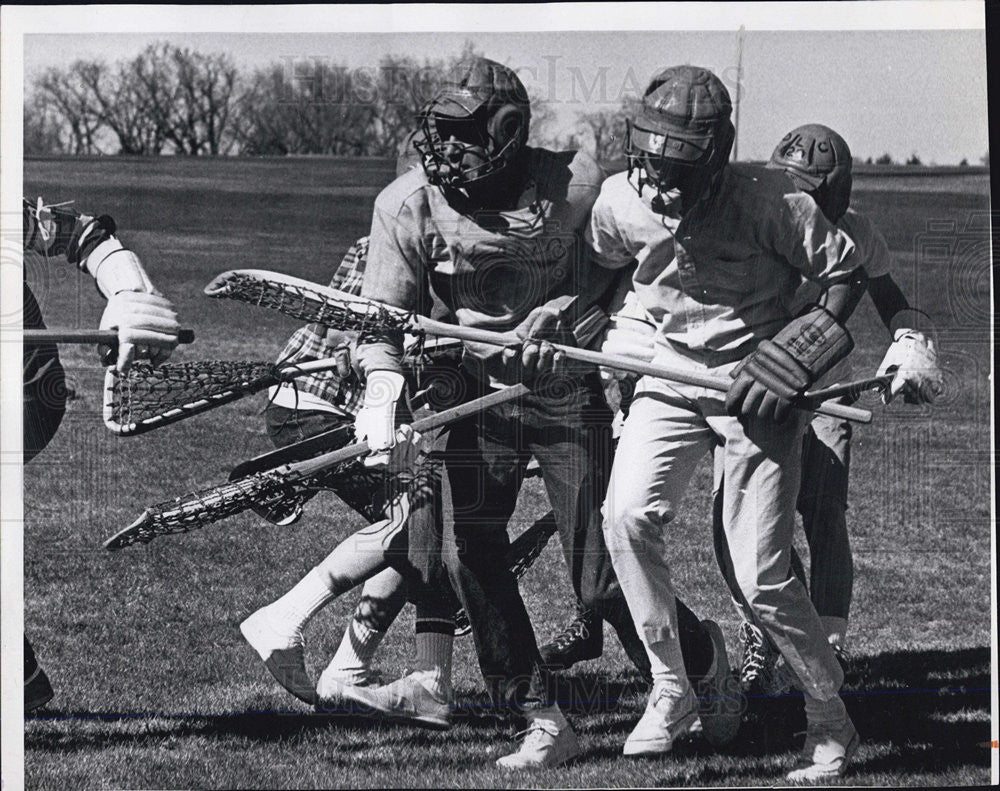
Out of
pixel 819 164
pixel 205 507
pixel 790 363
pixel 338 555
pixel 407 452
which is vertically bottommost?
pixel 338 555

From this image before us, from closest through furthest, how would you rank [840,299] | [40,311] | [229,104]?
Answer: [840,299] → [40,311] → [229,104]

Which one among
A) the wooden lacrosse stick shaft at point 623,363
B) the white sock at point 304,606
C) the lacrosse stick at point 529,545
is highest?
the wooden lacrosse stick shaft at point 623,363

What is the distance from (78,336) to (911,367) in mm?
2661

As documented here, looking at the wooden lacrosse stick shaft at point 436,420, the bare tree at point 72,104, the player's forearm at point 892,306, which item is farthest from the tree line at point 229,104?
the player's forearm at point 892,306

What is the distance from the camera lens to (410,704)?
5.17 m

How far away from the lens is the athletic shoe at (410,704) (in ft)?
17.0

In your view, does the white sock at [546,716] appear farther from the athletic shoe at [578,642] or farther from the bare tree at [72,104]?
the bare tree at [72,104]

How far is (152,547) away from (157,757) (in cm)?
67

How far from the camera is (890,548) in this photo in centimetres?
525

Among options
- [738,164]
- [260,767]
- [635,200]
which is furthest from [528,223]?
[260,767]

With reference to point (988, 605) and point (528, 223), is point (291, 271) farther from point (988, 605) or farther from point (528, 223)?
point (988, 605)

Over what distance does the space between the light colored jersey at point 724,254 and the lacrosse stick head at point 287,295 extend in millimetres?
834

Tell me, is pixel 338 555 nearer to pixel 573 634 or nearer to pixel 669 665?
pixel 573 634

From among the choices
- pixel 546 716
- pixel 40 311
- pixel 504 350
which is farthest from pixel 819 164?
pixel 40 311
